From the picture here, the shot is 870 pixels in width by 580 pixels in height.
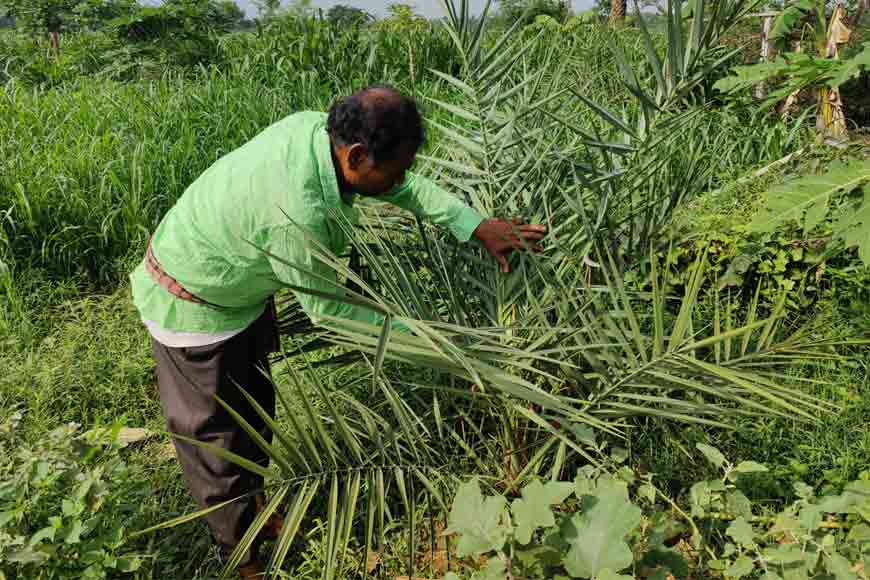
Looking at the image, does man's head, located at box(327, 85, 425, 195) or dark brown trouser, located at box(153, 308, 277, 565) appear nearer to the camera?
man's head, located at box(327, 85, 425, 195)

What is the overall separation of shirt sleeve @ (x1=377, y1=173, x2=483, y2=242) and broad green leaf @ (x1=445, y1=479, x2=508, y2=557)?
28.2 inches

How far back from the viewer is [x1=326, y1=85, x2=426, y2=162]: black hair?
54.7 inches

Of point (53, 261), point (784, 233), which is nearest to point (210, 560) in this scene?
point (53, 261)

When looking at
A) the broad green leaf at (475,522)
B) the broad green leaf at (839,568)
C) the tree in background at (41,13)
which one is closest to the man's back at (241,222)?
the broad green leaf at (475,522)

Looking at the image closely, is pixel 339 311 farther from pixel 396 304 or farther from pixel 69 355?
pixel 69 355

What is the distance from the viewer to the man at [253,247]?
4.71ft

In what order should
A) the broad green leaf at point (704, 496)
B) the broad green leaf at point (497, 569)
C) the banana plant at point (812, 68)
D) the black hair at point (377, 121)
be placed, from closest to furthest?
the broad green leaf at point (497, 569) < the black hair at point (377, 121) < the broad green leaf at point (704, 496) < the banana plant at point (812, 68)

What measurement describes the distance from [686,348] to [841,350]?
59.4 inches

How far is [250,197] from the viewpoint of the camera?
59.0 inches

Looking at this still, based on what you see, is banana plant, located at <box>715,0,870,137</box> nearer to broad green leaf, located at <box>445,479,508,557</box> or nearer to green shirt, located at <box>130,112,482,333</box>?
green shirt, located at <box>130,112,482,333</box>

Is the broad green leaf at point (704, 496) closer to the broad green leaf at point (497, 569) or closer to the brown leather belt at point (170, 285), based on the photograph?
the broad green leaf at point (497, 569)

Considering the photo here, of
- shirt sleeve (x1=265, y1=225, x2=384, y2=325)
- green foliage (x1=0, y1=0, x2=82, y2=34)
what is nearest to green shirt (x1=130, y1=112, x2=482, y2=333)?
shirt sleeve (x1=265, y1=225, x2=384, y2=325)

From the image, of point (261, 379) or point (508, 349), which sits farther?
point (261, 379)

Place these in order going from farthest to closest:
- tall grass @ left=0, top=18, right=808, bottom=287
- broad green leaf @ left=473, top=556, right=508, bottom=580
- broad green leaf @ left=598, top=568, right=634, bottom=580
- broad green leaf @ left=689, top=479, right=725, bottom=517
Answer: tall grass @ left=0, top=18, right=808, bottom=287, broad green leaf @ left=689, top=479, right=725, bottom=517, broad green leaf @ left=473, top=556, right=508, bottom=580, broad green leaf @ left=598, top=568, right=634, bottom=580
